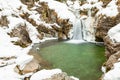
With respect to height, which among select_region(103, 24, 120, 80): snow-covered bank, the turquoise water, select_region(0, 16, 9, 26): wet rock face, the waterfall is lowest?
the turquoise water

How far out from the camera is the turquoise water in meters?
29.7

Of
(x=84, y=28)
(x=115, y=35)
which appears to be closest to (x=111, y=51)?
(x=115, y=35)

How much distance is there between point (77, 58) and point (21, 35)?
13.3 metres

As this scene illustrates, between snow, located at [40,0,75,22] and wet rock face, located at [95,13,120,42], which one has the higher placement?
snow, located at [40,0,75,22]

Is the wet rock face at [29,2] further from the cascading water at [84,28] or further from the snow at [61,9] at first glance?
the cascading water at [84,28]

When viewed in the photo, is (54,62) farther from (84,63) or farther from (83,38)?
(83,38)

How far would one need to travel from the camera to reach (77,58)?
35.9 metres

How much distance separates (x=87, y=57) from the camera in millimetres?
36062

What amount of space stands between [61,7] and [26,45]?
14.2 meters

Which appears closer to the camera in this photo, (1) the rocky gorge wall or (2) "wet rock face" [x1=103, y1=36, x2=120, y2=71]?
(2) "wet rock face" [x1=103, y1=36, x2=120, y2=71]

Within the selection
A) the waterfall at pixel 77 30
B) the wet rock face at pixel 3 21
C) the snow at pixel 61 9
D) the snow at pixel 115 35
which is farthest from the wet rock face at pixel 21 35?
the snow at pixel 115 35

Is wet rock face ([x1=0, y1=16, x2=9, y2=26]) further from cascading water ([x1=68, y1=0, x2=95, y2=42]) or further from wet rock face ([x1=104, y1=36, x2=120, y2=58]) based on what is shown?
wet rock face ([x1=104, y1=36, x2=120, y2=58])

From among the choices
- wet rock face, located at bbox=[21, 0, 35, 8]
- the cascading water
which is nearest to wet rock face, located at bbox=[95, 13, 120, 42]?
the cascading water

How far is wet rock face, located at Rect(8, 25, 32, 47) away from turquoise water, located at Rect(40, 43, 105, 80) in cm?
378
